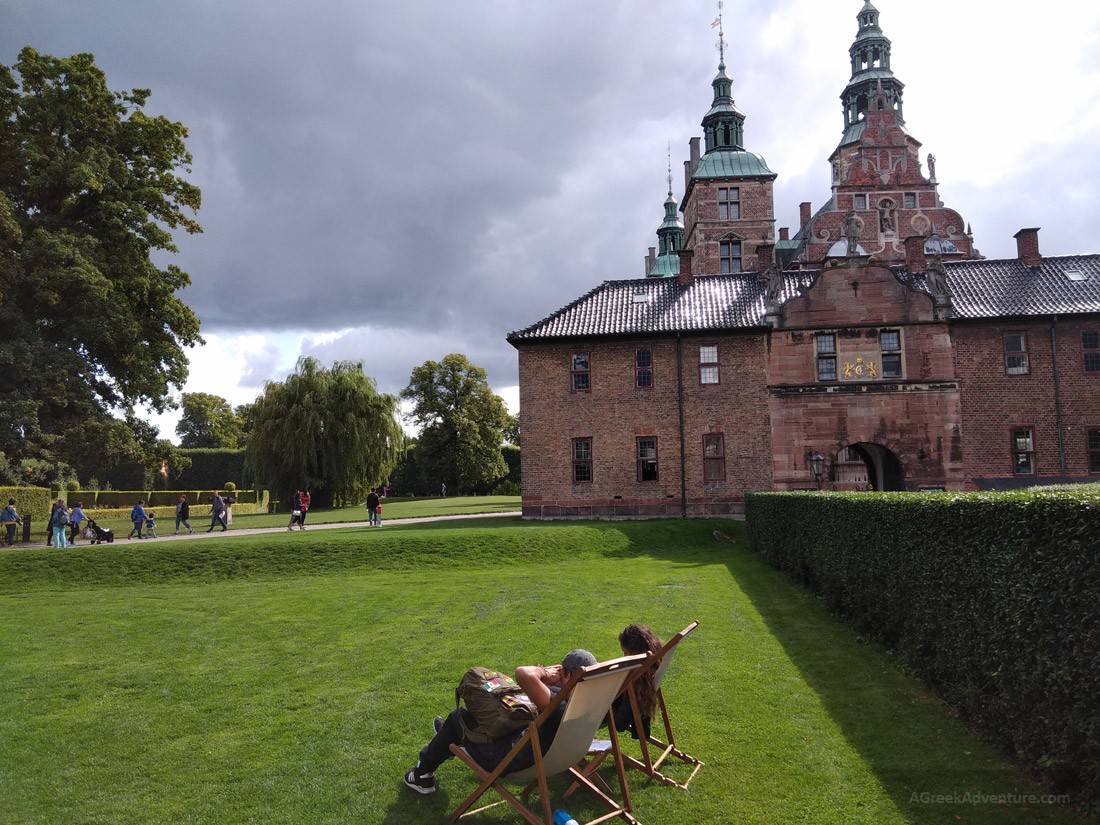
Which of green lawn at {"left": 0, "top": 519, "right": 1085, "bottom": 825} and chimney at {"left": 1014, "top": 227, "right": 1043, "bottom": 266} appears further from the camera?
chimney at {"left": 1014, "top": 227, "right": 1043, "bottom": 266}

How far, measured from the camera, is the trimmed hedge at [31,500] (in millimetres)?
28812

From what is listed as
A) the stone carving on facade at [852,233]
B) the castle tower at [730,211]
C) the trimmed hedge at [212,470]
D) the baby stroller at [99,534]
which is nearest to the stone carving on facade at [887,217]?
the castle tower at [730,211]

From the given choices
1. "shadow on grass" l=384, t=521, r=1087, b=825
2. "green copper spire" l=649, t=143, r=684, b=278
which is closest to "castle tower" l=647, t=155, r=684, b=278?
"green copper spire" l=649, t=143, r=684, b=278

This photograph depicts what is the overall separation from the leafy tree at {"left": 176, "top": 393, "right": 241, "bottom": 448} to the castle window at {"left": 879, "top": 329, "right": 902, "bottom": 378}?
3137 inches

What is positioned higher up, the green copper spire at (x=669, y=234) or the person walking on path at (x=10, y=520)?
the green copper spire at (x=669, y=234)

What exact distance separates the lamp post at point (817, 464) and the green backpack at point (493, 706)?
24.2 m

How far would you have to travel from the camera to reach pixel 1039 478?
Answer: 1070 inches

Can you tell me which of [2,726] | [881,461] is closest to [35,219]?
[2,726]

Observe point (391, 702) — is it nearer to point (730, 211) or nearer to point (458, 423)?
point (730, 211)

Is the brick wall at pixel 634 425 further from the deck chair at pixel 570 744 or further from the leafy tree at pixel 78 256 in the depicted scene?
the deck chair at pixel 570 744

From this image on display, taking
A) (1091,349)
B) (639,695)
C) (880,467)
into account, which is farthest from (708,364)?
(639,695)

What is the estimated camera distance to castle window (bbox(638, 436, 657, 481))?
94.4 ft

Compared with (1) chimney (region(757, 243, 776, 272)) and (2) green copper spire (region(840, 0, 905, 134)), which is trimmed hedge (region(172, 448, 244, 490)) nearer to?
(1) chimney (region(757, 243, 776, 272))

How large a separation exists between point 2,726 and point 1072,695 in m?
9.41
